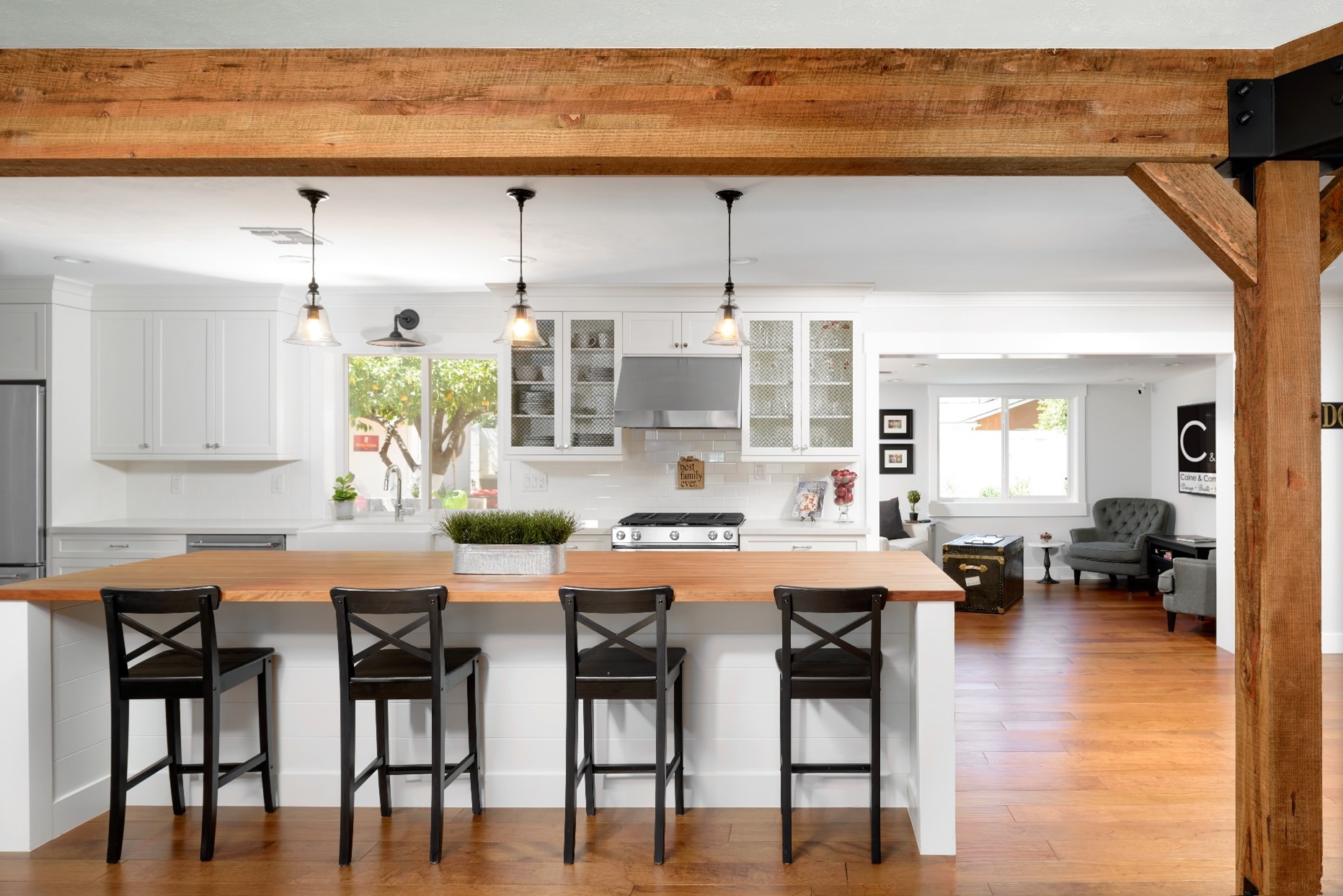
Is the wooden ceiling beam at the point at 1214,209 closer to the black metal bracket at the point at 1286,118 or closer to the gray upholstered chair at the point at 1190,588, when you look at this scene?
the black metal bracket at the point at 1286,118

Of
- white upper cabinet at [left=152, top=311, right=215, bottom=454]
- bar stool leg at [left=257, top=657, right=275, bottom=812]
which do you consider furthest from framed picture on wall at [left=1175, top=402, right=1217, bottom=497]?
white upper cabinet at [left=152, top=311, right=215, bottom=454]

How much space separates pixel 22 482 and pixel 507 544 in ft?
13.1

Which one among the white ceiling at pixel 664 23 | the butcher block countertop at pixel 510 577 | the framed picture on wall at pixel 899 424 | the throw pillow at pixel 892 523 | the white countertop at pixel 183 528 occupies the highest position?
the white ceiling at pixel 664 23

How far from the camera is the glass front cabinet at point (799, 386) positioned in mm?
5676

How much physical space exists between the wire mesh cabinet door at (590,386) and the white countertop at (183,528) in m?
1.81

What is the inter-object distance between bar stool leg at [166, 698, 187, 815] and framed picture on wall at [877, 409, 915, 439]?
791 cm

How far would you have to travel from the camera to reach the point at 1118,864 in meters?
2.80

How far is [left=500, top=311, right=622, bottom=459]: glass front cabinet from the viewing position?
18.7 ft

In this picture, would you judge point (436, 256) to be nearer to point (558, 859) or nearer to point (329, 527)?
point (329, 527)

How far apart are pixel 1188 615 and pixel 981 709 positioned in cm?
381

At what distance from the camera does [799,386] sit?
18.6ft

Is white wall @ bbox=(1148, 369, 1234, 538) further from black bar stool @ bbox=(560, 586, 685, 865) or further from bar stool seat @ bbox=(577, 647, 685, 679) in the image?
black bar stool @ bbox=(560, 586, 685, 865)

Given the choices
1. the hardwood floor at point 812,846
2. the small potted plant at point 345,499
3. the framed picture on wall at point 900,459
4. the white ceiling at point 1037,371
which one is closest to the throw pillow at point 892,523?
the framed picture on wall at point 900,459

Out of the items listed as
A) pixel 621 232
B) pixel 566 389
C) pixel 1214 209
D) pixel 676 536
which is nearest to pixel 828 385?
pixel 676 536
